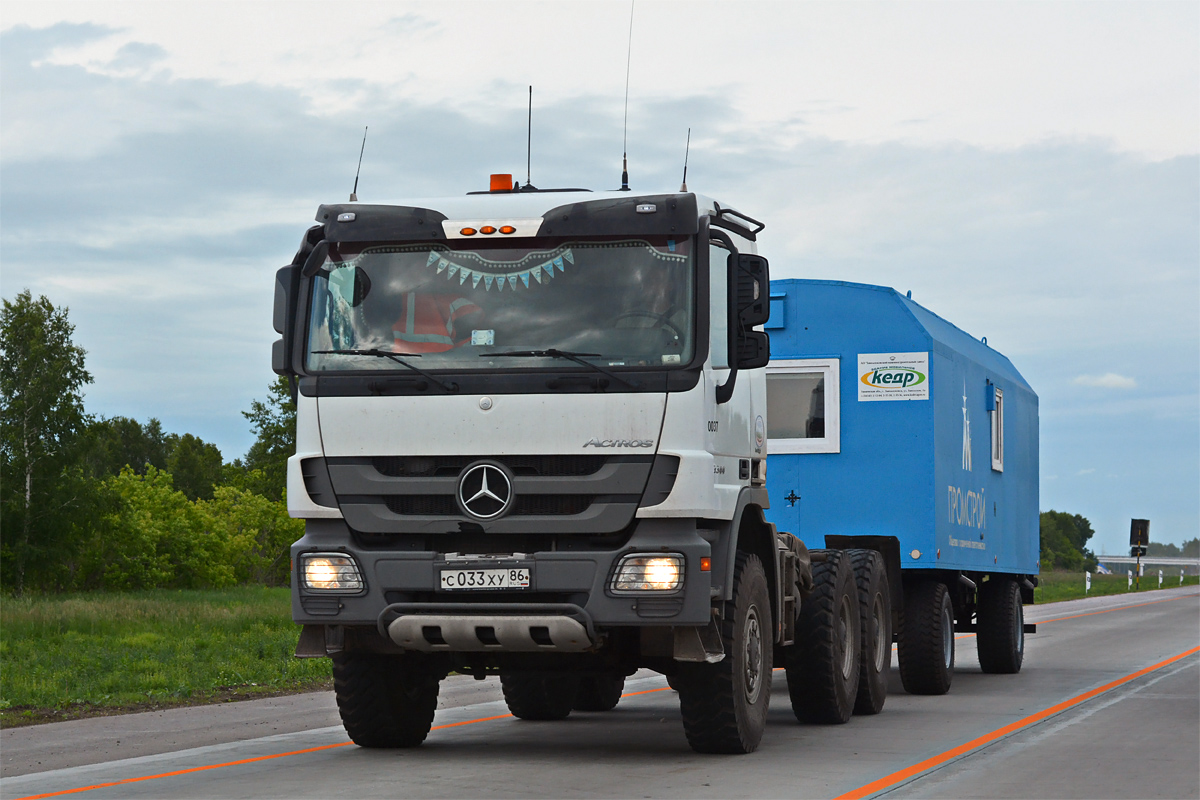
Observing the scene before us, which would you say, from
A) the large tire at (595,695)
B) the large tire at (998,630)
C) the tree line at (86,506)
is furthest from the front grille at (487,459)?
the tree line at (86,506)

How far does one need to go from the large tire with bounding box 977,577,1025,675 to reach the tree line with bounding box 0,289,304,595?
50109 mm

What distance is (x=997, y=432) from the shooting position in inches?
742

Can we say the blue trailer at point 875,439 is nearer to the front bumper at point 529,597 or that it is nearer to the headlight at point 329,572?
the front bumper at point 529,597

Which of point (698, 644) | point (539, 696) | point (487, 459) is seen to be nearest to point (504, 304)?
point (487, 459)

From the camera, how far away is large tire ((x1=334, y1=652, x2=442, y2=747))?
10.8 m

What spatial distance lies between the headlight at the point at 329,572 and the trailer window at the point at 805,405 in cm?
660

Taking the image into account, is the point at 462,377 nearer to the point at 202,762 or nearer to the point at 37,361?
the point at 202,762

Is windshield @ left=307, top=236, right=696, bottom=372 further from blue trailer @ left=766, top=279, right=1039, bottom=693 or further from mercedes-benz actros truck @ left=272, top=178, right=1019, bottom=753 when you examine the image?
blue trailer @ left=766, top=279, right=1039, bottom=693

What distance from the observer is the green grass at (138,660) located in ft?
50.7

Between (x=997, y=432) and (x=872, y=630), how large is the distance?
19.1ft

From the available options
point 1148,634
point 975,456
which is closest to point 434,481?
point 975,456

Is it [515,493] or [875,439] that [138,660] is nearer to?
[875,439]

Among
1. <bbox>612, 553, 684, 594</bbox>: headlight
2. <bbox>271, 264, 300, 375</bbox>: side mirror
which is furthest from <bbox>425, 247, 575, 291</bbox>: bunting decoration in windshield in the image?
<bbox>612, 553, 684, 594</bbox>: headlight

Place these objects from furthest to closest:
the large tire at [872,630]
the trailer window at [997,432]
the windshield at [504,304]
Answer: the trailer window at [997,432], the large tire at [872,630], the windshield at [504,304]
